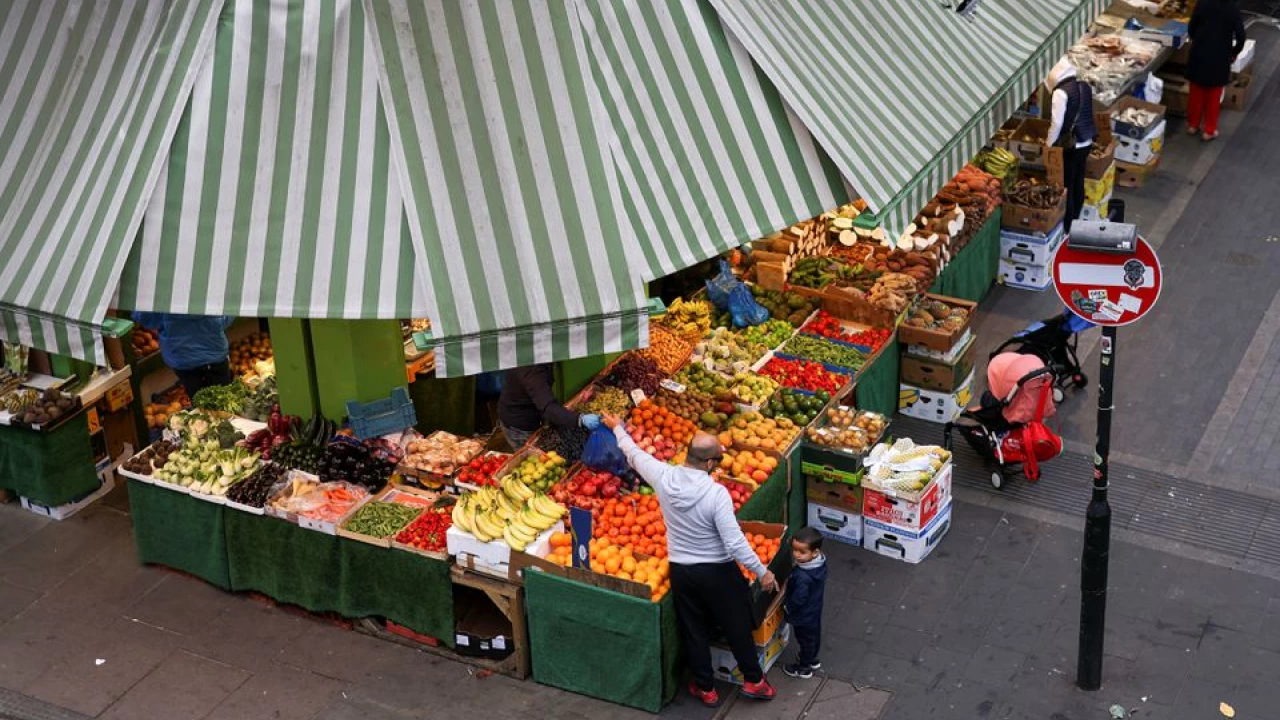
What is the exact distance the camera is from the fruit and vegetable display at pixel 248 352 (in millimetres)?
14688

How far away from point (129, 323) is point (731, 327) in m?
5.44

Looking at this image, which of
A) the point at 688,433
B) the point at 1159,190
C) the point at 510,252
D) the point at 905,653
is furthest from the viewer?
the point at 1159,190

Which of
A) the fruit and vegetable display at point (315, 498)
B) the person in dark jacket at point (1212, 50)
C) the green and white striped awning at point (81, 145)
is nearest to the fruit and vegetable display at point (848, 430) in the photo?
the fruit and vegetable display at point (315, 498)

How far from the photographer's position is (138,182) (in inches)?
417

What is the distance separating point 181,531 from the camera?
12.1 metres

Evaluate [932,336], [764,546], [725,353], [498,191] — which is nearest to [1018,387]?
[932,336]

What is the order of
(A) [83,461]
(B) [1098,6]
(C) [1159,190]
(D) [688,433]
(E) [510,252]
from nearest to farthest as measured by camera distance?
(E) [510,252], (D) [688,433], (A) [83,461], (B) [1098,6], (C) [1159,190]

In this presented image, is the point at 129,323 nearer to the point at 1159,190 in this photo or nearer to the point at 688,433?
the point at 688,433

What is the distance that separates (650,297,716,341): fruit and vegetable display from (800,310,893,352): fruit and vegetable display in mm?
821

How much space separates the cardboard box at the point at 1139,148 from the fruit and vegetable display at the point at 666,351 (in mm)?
7166

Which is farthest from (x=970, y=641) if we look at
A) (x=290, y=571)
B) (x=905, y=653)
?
(x=290, y=571)

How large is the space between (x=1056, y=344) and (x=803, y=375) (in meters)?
2.37

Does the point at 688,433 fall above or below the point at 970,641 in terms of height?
above

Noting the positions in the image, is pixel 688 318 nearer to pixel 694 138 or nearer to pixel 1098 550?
pixel 694 138
